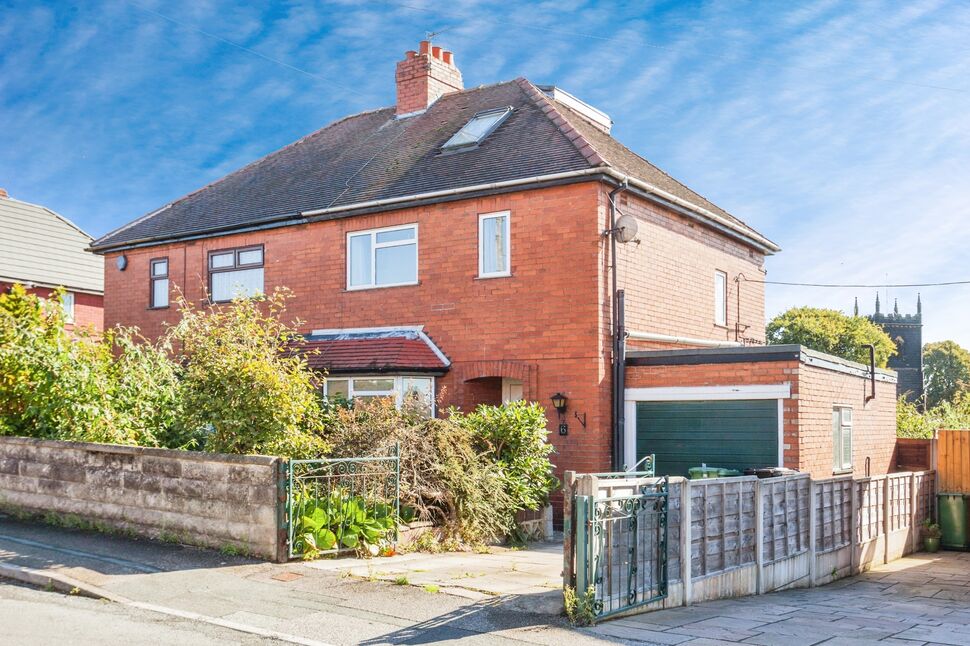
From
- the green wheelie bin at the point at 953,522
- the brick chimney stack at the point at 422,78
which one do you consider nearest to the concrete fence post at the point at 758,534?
the green wheelie bin at the point at 953,522

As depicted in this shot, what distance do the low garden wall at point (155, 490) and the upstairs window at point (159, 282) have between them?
9.17 meters

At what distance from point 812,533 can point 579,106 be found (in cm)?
1194

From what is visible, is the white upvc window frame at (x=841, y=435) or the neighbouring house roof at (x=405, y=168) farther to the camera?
the neighbouring house roof at (x=405, y=168)

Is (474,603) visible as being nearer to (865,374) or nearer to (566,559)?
(566,559)

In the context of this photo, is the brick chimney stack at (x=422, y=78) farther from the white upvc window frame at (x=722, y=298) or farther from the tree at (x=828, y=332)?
the tree at (x=828, y=332)

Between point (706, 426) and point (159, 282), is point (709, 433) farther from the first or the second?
point (159, 282)

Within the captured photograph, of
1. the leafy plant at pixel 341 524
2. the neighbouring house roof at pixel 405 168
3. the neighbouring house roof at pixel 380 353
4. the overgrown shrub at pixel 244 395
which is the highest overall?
the neighbouring house roof at pixel 405 168

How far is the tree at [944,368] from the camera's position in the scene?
68.6 meters

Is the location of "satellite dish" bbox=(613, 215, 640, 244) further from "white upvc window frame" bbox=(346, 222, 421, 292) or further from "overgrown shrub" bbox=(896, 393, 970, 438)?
"overgrown shrub" bbox=(896, 393, 970, 438)

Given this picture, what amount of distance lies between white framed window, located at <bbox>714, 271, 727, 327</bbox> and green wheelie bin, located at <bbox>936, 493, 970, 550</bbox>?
5.64m

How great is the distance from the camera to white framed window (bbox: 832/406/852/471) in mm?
16250

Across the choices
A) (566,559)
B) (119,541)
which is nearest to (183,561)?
(119,541)

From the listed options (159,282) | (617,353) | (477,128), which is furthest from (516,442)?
(159,282)

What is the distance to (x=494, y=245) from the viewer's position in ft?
56.0
